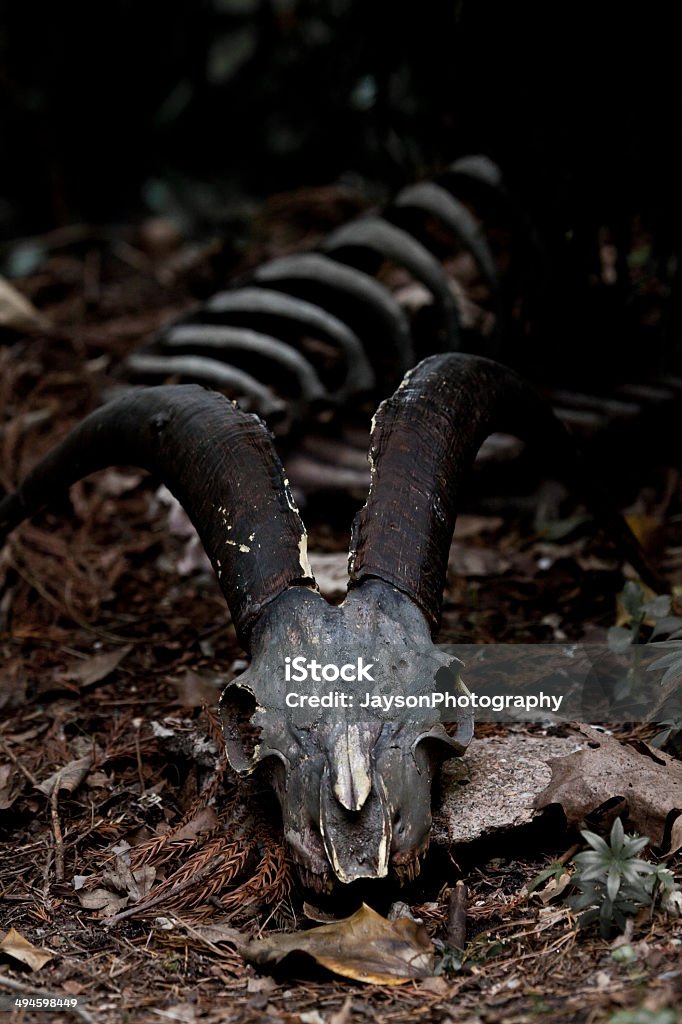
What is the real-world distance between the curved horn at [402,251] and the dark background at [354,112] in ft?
1.33

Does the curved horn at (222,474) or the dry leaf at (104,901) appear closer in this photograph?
the dry leaf at (104,901)

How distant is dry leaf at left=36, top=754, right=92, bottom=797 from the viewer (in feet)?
8.95

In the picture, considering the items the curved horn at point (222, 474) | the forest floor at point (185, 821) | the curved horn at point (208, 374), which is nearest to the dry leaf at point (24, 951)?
the forest floor at point (185, 821)

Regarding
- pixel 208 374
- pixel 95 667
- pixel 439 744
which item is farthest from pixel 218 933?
pixel 208 374

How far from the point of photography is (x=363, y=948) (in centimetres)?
198

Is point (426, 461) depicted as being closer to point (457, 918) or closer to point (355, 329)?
point (457, 918)

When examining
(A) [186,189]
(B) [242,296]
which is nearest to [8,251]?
(A) [186,189]

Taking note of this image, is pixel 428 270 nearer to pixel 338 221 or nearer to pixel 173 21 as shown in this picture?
pixel 338 221

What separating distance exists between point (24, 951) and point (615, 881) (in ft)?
3.55

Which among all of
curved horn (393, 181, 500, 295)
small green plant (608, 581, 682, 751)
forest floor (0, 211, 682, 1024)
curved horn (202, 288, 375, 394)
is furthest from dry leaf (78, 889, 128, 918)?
curved horn (393, 181, 500, 295)

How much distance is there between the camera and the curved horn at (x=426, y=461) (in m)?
2.38

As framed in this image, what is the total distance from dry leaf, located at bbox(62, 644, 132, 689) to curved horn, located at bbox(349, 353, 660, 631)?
1196 mm

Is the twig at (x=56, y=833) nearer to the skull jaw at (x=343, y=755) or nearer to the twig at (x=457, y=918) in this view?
the skull jaw at (x=343, y=755)

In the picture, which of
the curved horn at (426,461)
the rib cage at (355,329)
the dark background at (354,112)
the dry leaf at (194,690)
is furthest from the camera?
the rib cage at (355,329)
